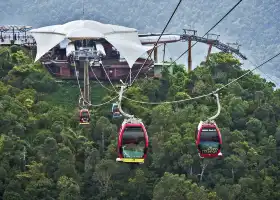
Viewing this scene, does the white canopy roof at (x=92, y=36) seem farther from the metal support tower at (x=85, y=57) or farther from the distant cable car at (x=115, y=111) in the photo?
the distant cable car at (x=115, y=111)

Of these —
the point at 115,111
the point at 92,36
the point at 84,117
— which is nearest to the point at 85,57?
the point at 92,36

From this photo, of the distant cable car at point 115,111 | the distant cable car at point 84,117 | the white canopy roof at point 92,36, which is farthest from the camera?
the white canopy roof at point 92,36

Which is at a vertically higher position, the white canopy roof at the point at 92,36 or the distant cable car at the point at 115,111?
the white canopy roof at the point at 92,36

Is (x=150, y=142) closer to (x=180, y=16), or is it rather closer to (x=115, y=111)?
(x=115, y=111)

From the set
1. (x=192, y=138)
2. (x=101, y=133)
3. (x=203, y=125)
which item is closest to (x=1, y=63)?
(x=101, y=133)

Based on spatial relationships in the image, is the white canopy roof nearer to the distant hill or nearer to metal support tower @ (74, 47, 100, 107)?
metal support tower @ (74, 47, 100, 107)

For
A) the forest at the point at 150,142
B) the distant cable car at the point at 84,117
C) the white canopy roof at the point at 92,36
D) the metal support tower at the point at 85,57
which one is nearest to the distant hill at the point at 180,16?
the white canopy roof at the point at 92,36

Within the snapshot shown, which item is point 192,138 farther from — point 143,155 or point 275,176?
point 143,155
